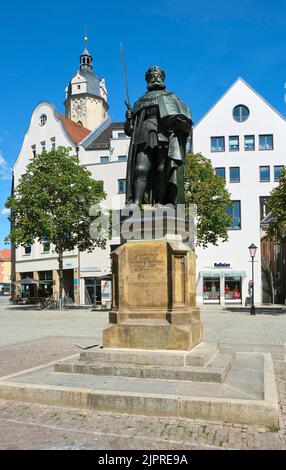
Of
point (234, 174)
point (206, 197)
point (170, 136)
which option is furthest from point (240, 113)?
point (170, 136)

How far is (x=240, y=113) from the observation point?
42969 mm

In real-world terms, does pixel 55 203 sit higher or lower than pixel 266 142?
lower

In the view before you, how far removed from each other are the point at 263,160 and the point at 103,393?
38309 mm

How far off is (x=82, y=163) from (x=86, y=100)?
20.4 meters

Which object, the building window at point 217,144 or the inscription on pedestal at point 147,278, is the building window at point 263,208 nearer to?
the building window at point 217,144

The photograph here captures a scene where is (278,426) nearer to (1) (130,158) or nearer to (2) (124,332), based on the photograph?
(2) (124,332)

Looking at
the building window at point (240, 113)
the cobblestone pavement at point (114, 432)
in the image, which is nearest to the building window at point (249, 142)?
the building window at point (240, 113)

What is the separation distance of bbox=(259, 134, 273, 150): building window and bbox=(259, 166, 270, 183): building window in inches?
Answer: 72.6

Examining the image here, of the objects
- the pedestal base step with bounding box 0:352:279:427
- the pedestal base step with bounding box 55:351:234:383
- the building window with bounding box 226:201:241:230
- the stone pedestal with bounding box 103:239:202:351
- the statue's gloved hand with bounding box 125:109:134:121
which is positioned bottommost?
the pedestal base step with bounding box 0:352:279:427

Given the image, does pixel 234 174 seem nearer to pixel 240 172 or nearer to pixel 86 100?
pixel 240 172

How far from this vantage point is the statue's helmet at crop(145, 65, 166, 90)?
8.87m

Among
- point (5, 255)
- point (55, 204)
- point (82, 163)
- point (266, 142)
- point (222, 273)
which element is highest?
point (266, 142)

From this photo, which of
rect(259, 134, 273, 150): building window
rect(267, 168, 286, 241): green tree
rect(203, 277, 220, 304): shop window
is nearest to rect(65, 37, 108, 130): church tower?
rect(259, 134, 273, 150): building window

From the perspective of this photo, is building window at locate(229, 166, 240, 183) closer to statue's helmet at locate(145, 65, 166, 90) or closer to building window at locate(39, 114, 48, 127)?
building window at locate(39, 114, 48, 127)
